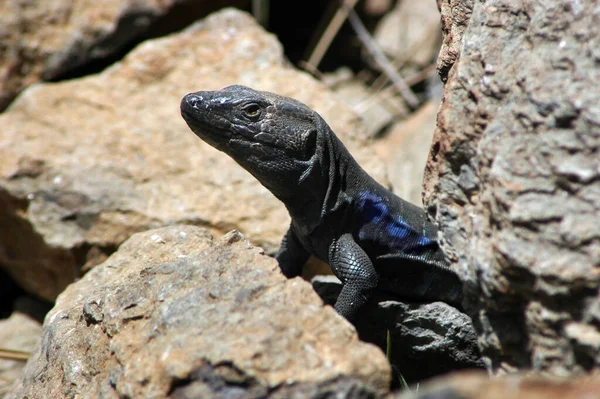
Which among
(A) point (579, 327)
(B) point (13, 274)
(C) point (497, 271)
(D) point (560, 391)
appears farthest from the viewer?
(B) point (13, 274)

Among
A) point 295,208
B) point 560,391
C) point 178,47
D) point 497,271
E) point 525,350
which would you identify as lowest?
point 178,47

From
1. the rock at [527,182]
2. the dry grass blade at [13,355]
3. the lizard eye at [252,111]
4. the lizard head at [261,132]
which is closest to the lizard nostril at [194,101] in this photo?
the lizard head at [261,132]

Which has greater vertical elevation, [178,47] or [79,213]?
[178,47]

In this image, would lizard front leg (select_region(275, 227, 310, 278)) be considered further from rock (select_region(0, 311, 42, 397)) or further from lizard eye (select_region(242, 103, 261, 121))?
rock (select_region(0, 311, 42, 397))

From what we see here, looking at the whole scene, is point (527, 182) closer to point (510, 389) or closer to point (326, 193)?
point (510, 389)

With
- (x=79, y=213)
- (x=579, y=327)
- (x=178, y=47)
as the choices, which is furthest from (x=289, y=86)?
(x=579, y=327)

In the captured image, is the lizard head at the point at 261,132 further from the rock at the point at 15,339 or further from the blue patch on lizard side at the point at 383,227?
the rock at the point at 15,339

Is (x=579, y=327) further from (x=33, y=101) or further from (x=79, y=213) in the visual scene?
(x=33, y=101)

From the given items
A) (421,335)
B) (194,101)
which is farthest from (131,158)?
(421,335)
